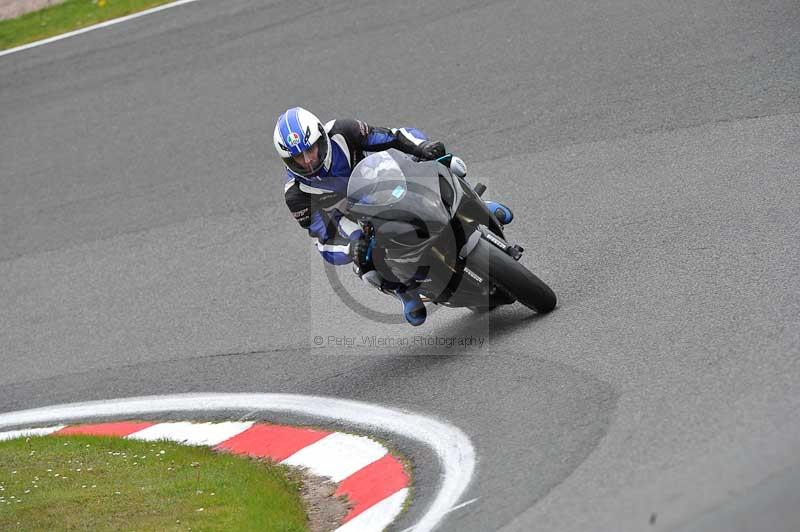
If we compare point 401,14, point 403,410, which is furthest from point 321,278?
point 401,14

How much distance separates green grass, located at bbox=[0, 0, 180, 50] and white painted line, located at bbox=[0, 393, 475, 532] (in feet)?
24.6

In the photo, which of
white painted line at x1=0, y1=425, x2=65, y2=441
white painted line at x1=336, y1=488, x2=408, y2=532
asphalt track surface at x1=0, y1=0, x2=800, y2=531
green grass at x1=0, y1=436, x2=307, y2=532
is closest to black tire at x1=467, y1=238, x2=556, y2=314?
asphalt track surface at x1=0, y1=0, x2=800, y2=531

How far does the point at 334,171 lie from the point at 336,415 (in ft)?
5.45

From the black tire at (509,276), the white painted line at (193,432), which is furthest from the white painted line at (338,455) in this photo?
the black tire at (509,276)

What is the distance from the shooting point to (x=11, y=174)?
39.9 ft

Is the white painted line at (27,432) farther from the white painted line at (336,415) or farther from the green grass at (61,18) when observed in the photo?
the green grass at (61,18)

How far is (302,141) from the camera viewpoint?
6.96 m

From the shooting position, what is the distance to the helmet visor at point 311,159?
7.05m

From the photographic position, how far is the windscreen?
254 inches

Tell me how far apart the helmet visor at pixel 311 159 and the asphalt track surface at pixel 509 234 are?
4.88ft

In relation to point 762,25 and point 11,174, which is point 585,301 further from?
point 11,174

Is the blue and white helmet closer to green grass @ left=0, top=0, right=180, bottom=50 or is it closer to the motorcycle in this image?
the motorcycle

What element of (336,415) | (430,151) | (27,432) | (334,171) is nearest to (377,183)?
(430,151)

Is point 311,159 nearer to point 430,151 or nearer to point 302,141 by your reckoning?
point 302,141
